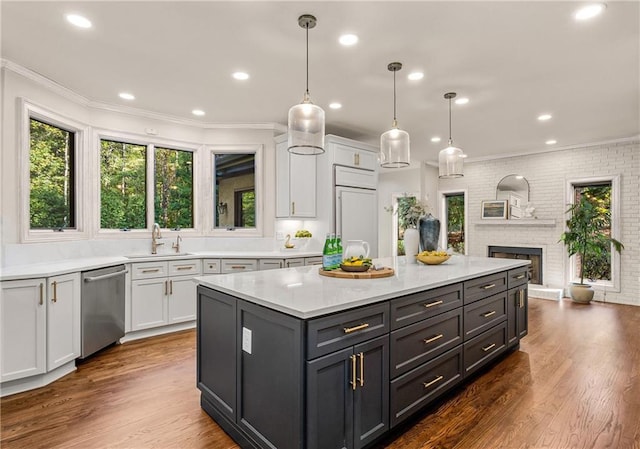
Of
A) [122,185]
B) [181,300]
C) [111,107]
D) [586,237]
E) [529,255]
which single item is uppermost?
[111,107]

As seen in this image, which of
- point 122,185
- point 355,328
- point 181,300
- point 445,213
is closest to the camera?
point 355,328

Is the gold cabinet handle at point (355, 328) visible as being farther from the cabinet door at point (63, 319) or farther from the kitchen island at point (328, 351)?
the cabinet door at point (63, 319)

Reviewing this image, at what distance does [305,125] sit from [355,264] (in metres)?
1.05

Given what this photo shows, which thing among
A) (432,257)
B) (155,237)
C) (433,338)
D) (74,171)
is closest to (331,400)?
(433,338)

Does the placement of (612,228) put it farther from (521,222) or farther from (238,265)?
(238,265)

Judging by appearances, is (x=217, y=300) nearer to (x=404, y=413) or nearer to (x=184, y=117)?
(x=404, y=413)

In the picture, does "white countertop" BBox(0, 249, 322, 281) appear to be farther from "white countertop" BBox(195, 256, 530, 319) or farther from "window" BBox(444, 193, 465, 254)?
"window" BBox(444, 193, 465, 254)

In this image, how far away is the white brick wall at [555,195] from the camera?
5.72 metres

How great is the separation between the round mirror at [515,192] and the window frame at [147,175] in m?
5.84

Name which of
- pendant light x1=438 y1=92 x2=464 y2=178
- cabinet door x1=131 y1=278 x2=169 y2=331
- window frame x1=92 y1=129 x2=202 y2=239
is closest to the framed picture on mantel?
pendant light x1=438 y1=92 x2=464 y2=178

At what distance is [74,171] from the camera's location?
12.9ft

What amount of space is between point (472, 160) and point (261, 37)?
6026 millimetres

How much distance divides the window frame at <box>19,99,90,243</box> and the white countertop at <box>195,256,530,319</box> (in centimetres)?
216

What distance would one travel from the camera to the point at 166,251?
4629mm
